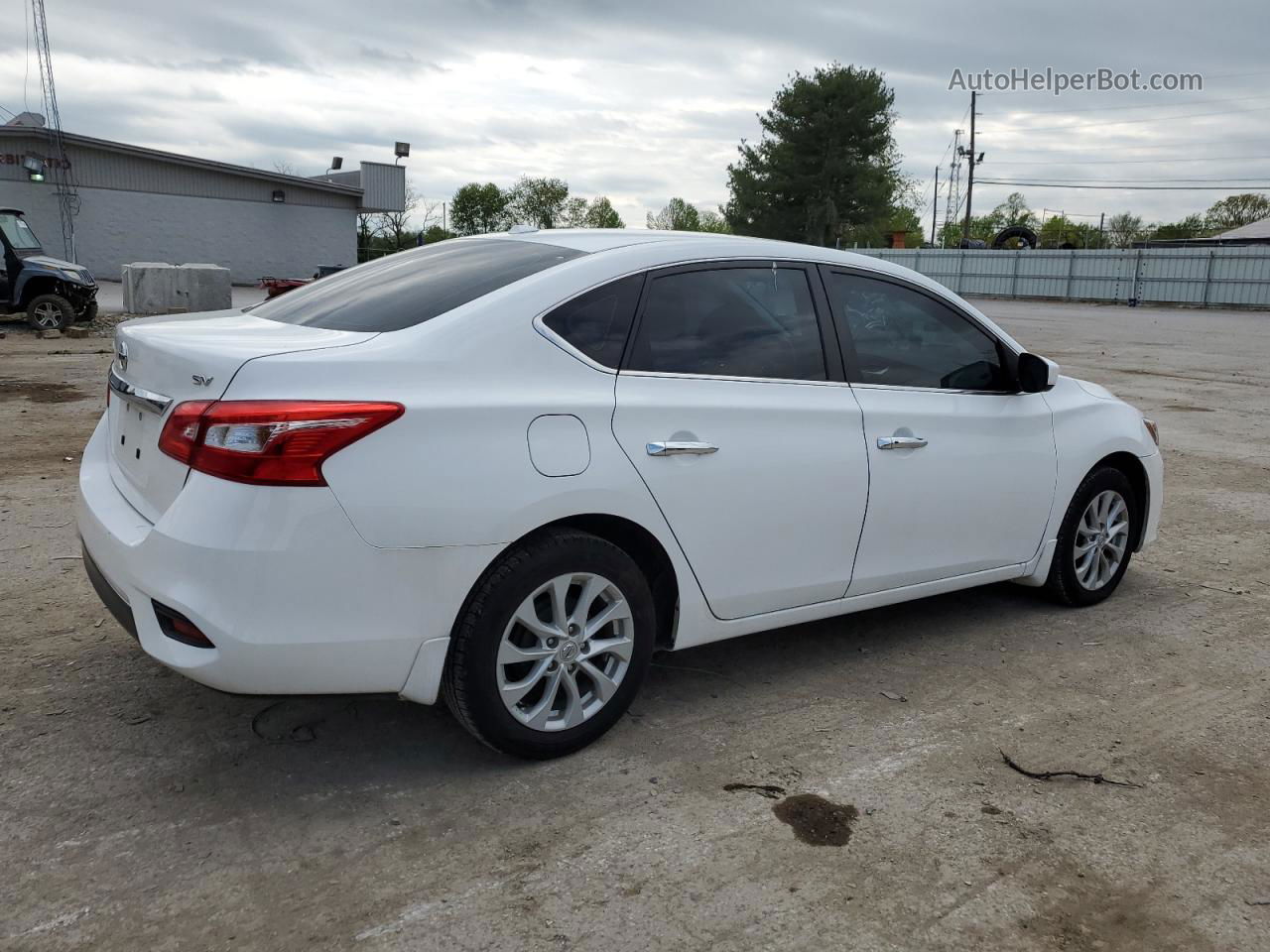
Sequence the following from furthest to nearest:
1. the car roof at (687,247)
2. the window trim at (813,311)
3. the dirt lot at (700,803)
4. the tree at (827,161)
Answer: the tree at (827,161) → the car roof at (687,247) → the window trim at (813,311) → the dirt lot at (700,803)

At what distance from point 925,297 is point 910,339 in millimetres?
227

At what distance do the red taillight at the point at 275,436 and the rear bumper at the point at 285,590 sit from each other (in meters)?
0.04

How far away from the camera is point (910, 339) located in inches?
169

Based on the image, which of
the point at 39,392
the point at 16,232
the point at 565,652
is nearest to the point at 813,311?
the point at 565,652

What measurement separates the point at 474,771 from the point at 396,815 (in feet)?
1.05

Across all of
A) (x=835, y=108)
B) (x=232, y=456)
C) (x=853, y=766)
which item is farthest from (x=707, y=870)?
(x=835, y=108)

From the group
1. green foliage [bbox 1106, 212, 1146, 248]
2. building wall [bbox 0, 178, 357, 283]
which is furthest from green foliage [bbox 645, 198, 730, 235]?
building wall [bbox 0, 178, 357, 283]

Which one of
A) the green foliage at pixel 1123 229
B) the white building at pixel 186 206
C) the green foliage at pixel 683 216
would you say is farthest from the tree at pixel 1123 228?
the white building at pixel 186 206

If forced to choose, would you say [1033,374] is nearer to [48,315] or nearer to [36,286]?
[48,315]

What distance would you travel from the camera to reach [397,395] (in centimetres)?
296

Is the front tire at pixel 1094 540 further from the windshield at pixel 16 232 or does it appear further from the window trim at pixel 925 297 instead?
the windshield at pixel 16 232

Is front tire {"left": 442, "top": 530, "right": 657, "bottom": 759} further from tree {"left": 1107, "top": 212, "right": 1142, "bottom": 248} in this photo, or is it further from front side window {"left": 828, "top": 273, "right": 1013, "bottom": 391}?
tree {"left": 1107, "top": 212, "right": 1142, "bottom": 248}

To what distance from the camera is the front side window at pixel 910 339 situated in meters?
4.10

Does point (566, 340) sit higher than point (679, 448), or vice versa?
point (566, 340)
